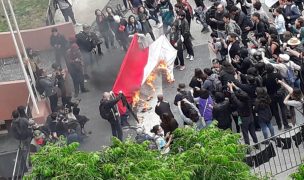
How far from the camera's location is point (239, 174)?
8695mm

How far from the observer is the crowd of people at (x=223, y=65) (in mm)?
14286

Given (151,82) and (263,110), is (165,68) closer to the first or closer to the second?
(151,82)

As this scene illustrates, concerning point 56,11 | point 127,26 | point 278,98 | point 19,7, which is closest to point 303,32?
point 278,98

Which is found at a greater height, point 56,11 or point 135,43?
point 56,11

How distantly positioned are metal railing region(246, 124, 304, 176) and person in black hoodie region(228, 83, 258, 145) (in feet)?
1.61

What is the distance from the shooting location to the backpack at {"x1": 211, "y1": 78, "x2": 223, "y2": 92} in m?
15.2

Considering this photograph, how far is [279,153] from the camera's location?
14.4 meters

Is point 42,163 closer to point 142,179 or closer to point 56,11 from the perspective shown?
point 142,179

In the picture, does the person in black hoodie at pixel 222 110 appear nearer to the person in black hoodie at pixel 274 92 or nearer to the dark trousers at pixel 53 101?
the person in black hoodie at pixel 274 92

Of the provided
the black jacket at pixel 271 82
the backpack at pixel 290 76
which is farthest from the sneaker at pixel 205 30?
the black jacket at pixel 271 82

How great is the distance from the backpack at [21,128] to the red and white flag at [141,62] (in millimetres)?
2865

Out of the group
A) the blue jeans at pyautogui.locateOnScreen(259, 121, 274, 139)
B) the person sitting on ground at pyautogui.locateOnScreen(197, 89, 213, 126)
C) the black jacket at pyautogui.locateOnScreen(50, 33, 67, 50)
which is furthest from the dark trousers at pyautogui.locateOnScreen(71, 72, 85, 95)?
the blue jeans at pyautogui.locateOnScreen(259, 121, 274, 139)

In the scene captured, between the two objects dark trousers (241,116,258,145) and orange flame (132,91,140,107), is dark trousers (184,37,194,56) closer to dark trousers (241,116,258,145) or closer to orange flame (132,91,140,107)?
orange flame (132,91,140,107)

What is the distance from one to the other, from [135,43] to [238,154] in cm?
1045
